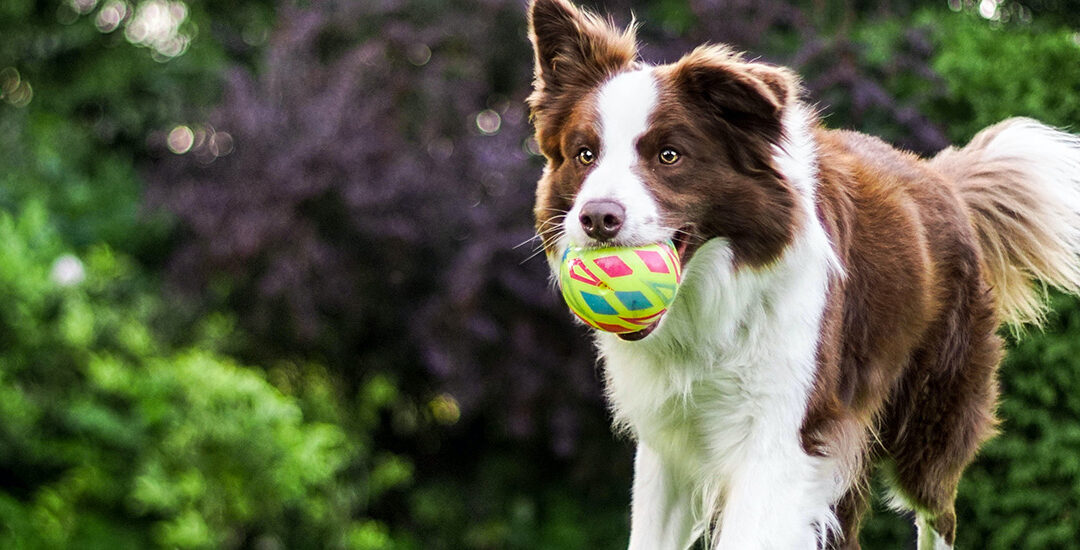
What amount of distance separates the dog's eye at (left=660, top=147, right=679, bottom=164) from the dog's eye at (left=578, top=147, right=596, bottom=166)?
0.20m

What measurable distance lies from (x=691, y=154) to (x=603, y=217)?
0.38 meters

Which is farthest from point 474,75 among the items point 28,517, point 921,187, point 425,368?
point 921,187

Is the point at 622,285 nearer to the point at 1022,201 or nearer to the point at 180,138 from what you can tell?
the point at 1022,201

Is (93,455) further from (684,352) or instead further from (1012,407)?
(1012,407)

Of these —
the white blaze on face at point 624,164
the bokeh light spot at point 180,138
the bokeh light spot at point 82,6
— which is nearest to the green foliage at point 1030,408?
the white blaze on face at point 624,164

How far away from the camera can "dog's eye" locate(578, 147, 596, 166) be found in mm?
3295

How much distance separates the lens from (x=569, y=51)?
138 inches

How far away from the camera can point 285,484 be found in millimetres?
6449

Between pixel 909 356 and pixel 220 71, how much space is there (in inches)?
293

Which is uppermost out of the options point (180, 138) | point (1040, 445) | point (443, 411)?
point (180, 138)

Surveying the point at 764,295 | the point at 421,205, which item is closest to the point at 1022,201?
the point at 764,295

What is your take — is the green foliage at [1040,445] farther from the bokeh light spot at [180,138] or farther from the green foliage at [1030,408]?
the bokeh light spot at [180,138]

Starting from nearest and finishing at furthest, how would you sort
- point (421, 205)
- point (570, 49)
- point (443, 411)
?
point (570, 49)
point (421, 205)
point (443, 411)

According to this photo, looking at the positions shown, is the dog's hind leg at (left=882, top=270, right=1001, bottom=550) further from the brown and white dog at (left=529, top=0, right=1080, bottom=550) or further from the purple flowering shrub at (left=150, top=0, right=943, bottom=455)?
the purple flowering shrub at (left=150, top=0, right=943, bottom=455)
